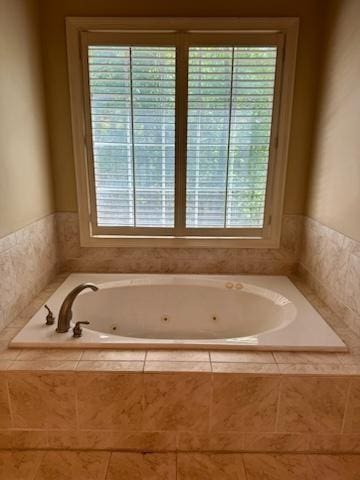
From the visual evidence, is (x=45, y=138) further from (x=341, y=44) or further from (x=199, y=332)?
(x=341, y=44)

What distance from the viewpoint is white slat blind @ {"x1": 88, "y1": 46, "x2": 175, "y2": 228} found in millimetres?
2037

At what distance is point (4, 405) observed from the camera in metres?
1.37

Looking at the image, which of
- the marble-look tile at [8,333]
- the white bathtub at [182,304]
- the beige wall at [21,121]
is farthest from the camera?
the white bathtub at [182,304]

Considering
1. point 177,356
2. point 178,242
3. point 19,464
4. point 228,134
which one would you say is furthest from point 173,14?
point 19,464

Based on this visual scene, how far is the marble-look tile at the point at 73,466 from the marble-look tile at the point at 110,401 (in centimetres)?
14

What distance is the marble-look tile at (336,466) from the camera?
135 cm

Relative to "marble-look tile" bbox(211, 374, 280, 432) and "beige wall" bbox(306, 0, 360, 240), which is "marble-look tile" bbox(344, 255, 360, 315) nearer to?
"beige wall" bbox(306, 0, 360, 240)

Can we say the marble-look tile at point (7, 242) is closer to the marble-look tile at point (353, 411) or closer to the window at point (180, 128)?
the window at point (180, 128)

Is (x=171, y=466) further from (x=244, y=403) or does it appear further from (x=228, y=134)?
(x=228, y=134)

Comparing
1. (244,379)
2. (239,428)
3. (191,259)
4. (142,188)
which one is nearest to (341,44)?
(142,188)

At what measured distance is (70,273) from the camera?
93.7 inches

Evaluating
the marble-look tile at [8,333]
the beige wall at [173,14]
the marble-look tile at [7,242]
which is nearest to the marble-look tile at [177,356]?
the marble-look tile at [8,333]

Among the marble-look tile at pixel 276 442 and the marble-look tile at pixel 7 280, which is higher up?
the marble-look tile at pixel 7 280

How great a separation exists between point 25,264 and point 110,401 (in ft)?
3.20
